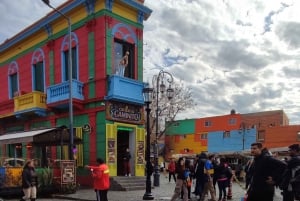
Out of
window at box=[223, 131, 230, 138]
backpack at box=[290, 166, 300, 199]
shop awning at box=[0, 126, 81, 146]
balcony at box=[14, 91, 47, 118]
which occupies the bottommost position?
window at box=[223, 131, 230, 138]

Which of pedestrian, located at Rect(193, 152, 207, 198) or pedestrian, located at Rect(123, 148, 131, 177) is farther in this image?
pedestrian, located at Rect(123, 148, 131, 177)

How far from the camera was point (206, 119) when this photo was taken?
62.2 metres

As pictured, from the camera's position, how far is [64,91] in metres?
21.7

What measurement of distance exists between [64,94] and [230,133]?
4089 cm

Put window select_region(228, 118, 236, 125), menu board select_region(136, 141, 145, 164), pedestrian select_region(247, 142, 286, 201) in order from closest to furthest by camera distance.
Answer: pedestrian select_region(247, 142, 286, 201) < menu board select_region(136, 141, 145, 164) < window select_region(228, 118, 236, 125)

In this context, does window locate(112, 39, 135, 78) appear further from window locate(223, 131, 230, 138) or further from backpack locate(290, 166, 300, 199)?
window locate(223, 131, 230, 138)

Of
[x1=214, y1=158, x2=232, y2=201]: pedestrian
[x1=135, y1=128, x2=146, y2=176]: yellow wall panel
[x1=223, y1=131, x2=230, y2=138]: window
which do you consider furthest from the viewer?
[x1=223, y1=131, x2=230, y2=138]: window

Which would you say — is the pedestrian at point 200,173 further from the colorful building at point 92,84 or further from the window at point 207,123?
the window at point 207,123

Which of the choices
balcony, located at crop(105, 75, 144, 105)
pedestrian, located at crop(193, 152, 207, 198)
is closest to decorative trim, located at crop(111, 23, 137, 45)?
balcony, located at crop(105, 75, 144, 105)

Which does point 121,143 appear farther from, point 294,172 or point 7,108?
point 294,172

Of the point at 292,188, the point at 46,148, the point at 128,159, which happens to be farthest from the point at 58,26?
the point at 292,188

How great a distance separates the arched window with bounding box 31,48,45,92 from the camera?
2548 centimetres

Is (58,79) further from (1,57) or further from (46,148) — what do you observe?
(1,57)

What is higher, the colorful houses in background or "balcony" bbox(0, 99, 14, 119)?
"balcony" bbox(0, 99, 14, 119)
